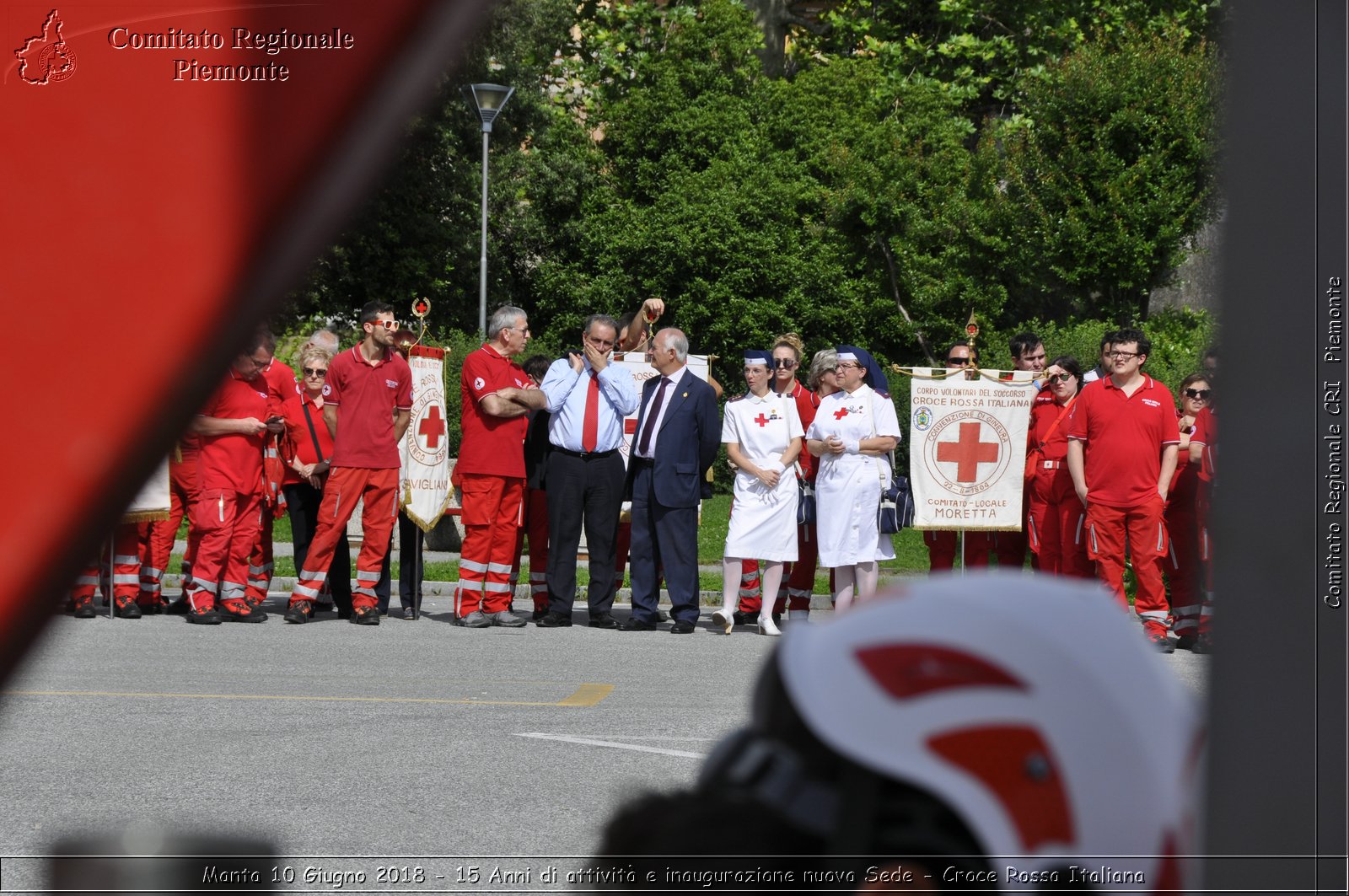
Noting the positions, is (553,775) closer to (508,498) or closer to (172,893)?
(172,893)

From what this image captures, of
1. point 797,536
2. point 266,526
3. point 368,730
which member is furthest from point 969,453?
point 368,730

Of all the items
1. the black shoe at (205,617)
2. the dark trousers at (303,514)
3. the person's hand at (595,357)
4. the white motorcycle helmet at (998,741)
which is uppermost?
the person's hand at (595,357)

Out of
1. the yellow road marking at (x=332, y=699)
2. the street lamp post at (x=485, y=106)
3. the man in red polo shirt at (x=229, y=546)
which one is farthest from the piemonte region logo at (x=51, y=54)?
the man in red polo shirt at (x=229, y=546)

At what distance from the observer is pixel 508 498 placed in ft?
28.3

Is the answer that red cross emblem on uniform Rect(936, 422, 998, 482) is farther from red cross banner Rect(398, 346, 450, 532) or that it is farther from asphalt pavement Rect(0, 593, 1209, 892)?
red cross banner Rect(398, 346, 450, 532)

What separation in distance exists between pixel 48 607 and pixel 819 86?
2245 cm

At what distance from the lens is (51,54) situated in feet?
1.55

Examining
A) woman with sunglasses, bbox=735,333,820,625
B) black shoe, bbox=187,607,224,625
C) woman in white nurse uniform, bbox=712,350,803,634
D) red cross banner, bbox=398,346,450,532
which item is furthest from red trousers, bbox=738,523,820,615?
black shoe, bbox=187,607,224,625

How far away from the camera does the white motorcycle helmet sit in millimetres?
457

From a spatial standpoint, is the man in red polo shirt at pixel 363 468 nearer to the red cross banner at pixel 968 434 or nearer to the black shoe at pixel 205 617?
the black shoe at pixel 205 617

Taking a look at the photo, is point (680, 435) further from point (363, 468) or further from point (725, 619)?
point (363, 468)

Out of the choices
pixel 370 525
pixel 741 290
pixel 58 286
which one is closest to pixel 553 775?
pixel 58 286

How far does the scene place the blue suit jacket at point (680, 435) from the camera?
27.5 feet

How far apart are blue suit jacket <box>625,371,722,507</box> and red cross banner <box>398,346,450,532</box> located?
1.24 m
